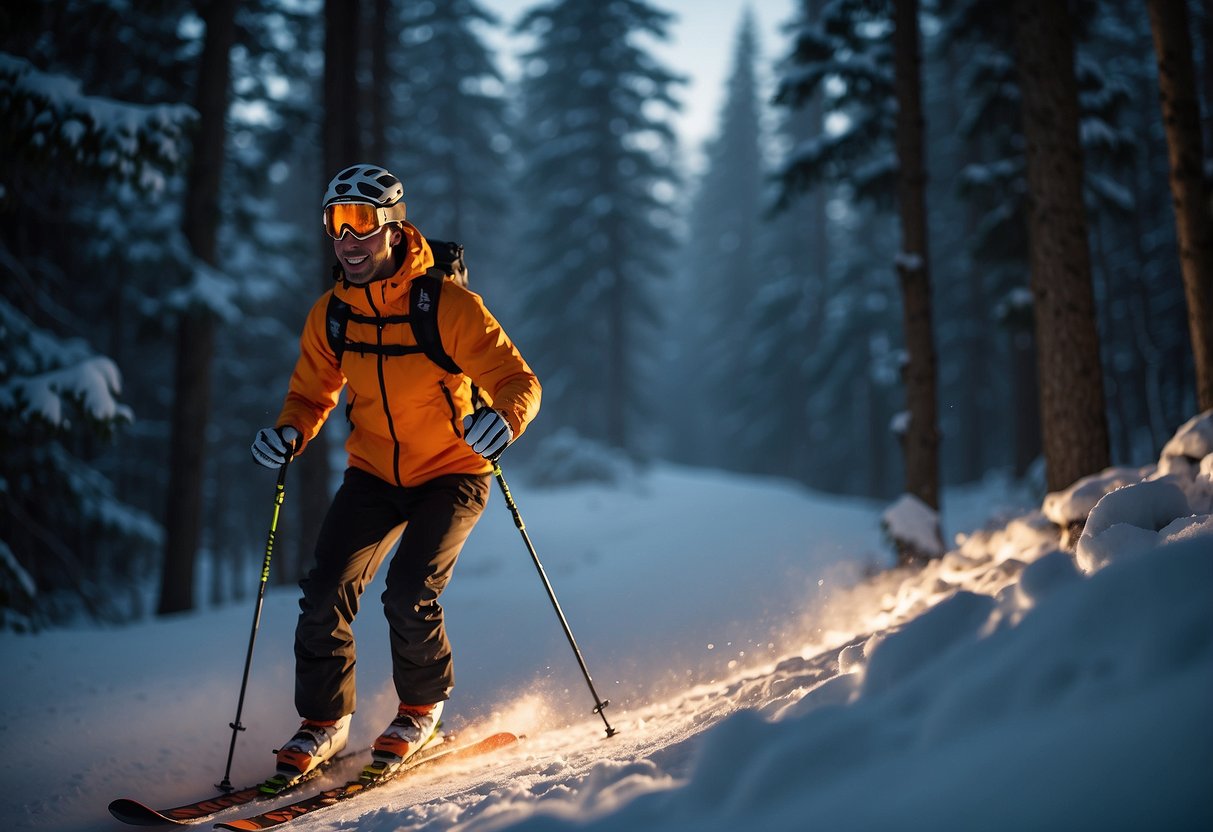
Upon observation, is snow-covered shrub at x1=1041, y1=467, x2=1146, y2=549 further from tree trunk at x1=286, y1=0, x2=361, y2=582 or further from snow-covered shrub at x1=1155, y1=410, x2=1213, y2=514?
tree trunk at x1=286, y1=0, x2=361, y2=582

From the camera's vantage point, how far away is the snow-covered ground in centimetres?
201

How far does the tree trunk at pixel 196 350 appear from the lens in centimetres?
970

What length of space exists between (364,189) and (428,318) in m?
0.75

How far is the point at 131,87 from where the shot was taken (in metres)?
10.3

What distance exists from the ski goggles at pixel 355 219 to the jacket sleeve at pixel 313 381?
428 mm

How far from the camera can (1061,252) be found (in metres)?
6.96

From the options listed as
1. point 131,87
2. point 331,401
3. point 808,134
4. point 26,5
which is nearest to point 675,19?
point 808,134

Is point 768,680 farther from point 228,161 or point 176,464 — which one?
point 228,161

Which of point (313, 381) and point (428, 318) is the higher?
point (428, 318)

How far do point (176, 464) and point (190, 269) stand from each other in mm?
2444

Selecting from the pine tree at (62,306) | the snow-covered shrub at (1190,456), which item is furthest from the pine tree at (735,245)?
the snow-covered shrub at (1190,456)

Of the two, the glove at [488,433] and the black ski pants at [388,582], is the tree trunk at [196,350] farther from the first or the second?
the glove at [488,433]

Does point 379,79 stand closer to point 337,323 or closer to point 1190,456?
point 337,323

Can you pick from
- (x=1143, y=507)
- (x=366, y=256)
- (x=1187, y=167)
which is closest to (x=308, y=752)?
(x=366, y=256)
